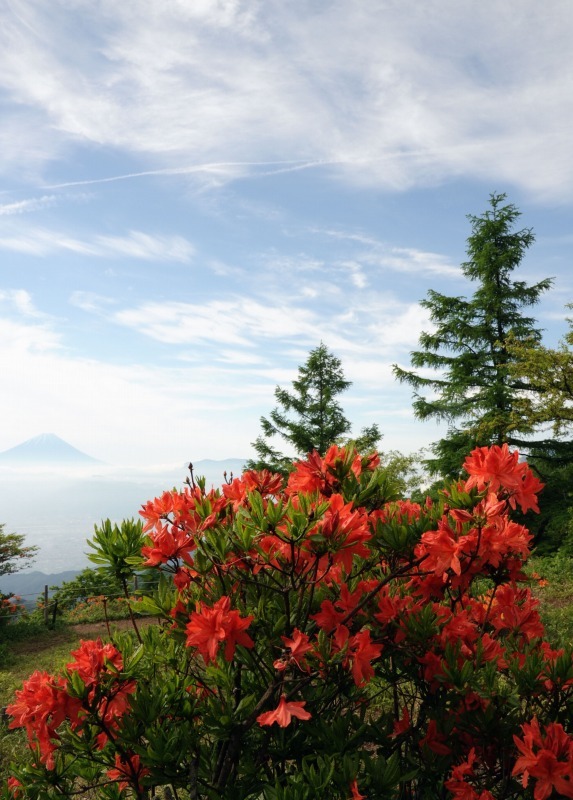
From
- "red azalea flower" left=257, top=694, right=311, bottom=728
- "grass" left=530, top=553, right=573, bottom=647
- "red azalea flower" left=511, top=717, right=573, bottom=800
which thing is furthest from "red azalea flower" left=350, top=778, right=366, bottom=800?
"grass" left=530, top=553, right=573, bottom=647

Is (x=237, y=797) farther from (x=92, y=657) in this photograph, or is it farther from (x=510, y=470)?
(x=510, y=470)

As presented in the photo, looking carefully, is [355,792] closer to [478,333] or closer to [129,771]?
[129,771]

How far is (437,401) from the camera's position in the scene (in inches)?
733

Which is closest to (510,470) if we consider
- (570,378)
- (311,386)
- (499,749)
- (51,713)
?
(499,749)

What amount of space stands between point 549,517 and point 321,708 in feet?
54.9

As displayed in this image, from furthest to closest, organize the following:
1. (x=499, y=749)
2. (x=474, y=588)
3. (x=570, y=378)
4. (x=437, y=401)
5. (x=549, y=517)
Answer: (x=437, y=401) < (x=549, y=517) < (x=570, y=378) < (x=474, y=588) < (x=499, y=749)

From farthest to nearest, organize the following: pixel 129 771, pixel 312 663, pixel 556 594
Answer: pixel 556 594 < pixel 129 771 < pixel 312 663

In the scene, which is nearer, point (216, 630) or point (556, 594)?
point (216, 630)

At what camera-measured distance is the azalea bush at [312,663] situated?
1.87m

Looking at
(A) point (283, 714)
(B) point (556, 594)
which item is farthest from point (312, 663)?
(B) point (556, 594)

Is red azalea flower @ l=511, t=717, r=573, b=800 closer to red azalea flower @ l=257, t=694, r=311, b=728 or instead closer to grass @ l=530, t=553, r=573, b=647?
red azalea flower @ l=257, t=694, r=311, b=728

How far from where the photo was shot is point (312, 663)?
202cm

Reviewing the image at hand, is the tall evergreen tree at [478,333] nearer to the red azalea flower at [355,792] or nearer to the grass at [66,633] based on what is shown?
the grass at [66,633]

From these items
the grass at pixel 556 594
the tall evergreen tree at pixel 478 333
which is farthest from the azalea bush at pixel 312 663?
the tall evergreen tree at pixel 478 333
